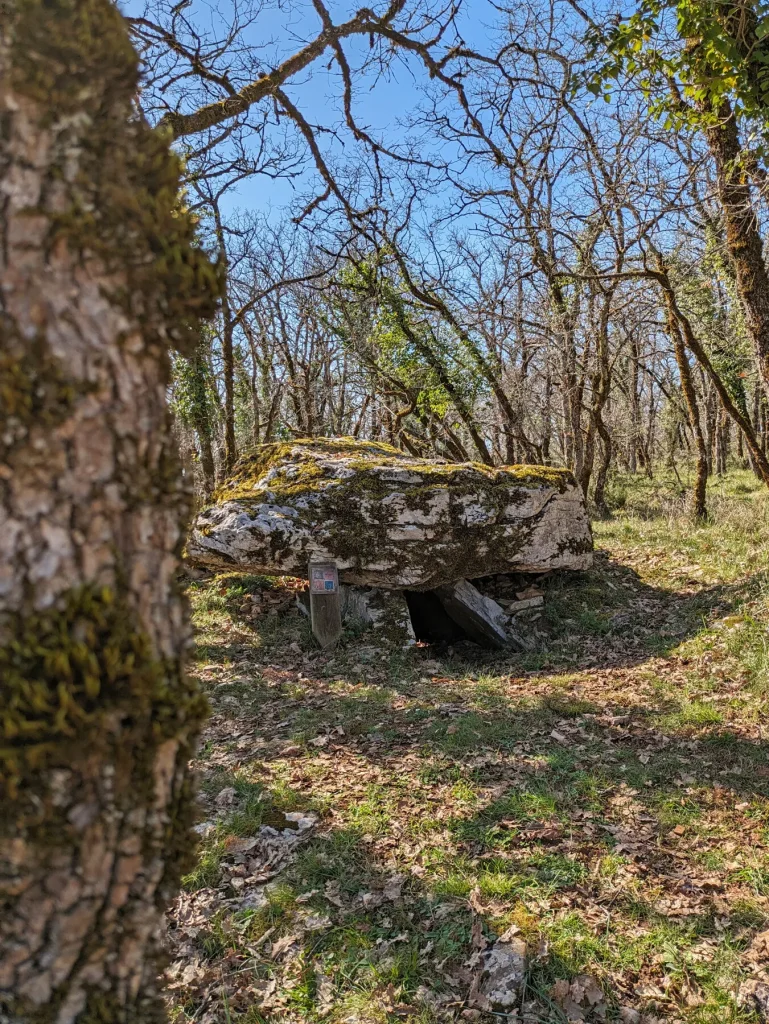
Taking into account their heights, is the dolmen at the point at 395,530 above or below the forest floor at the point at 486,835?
above

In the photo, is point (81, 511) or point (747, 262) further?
point (747, 262)

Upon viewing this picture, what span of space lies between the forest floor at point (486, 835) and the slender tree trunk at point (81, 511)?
177 cm

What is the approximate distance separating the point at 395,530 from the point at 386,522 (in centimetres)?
15

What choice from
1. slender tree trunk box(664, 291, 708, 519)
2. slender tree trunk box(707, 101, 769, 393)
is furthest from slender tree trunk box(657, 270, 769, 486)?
slender tree trunk box(707, 101, 769, 393)

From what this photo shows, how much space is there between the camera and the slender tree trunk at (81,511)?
1.15 m

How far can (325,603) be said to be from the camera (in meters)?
7.39

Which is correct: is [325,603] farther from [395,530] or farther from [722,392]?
[722,392]

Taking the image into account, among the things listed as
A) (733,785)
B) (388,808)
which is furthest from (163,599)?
(733,785)

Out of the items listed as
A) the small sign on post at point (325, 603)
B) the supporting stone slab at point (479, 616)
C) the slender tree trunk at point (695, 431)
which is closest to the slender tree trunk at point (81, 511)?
the small sign on post at point (325, 603)

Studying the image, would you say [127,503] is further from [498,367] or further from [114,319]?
[498,367]

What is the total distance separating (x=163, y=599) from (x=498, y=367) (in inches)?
500

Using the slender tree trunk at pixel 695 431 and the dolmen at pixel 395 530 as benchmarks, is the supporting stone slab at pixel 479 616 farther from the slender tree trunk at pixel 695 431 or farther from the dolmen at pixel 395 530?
the slender tree trunk at pixel 695 431

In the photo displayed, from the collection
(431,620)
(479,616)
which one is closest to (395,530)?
(479,616)

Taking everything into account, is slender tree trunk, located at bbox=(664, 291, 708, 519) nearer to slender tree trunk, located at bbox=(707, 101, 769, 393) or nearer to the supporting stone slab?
slender tree trunk, located at bbox=(707, 101, 769, 393)
